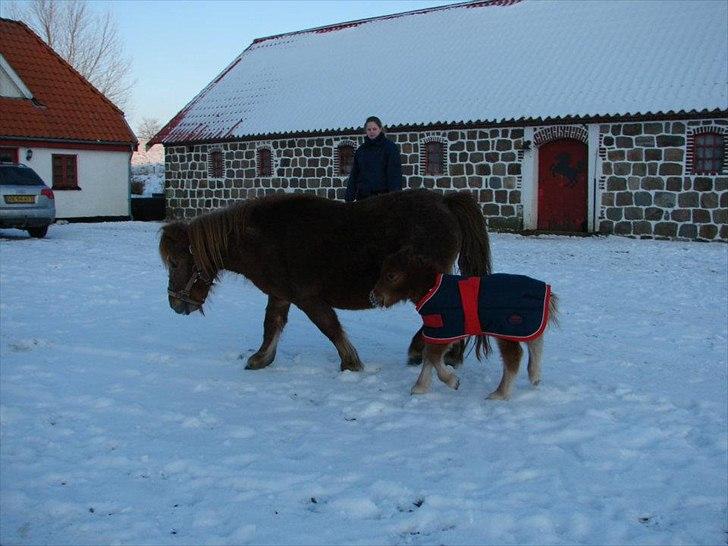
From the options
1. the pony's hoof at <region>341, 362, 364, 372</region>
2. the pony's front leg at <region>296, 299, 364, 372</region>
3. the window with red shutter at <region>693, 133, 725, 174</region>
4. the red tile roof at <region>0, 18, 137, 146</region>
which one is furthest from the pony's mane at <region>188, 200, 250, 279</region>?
the red tile roof at <region>0, 18, 137, 146</region>

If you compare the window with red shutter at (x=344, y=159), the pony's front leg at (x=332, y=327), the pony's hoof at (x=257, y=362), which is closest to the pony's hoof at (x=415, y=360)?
the pony's front leg at (x=332, y=327)

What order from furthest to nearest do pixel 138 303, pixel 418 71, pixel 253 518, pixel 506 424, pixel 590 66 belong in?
1. pixel 418 71
2. pixel 590 66
3. pixel 138 303
4. pixel 506 424
5. pixel 253 518

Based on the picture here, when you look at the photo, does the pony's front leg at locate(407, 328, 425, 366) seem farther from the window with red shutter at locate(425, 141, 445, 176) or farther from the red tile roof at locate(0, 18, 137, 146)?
the red tile roof at locate(0, 18, 137, 146)

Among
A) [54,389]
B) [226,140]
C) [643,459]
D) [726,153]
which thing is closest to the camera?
[643,459]

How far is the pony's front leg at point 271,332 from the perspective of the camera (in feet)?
18.4

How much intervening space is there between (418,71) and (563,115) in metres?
6.03

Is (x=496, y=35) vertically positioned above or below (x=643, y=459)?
above

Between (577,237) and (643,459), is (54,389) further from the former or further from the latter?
(577,237)

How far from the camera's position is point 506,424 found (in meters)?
4.27

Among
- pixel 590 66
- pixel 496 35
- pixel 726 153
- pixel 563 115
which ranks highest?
pixel 496 35

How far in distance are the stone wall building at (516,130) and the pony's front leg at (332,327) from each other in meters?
12.7

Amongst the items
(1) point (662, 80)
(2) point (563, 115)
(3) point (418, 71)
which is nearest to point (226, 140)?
(3) point (418, 71)

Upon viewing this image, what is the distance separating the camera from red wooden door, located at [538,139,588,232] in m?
17.3

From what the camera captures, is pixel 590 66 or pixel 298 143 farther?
pixel 298 143
